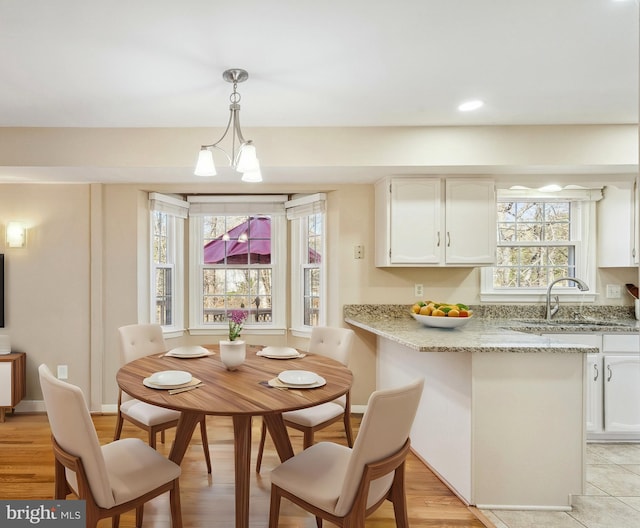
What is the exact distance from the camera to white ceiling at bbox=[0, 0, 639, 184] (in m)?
1.53

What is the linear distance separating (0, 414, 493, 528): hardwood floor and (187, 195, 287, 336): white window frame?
112 centimetres

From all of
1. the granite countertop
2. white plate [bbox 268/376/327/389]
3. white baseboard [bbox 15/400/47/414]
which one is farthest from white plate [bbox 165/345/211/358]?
white baseboard [bbox 15/400/47/414]

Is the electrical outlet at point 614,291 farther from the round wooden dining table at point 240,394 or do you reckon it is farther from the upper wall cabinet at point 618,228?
the round wooden dining table at point 240,394

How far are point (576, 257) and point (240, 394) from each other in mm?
3317

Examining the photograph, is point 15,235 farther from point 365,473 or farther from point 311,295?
point 365,473

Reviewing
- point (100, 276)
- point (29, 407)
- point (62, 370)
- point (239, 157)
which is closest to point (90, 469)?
point (239, 157)

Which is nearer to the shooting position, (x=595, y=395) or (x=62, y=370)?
(x=595, y=395)

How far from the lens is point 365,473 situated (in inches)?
49.4

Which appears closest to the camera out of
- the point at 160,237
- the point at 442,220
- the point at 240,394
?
the point at 240,394

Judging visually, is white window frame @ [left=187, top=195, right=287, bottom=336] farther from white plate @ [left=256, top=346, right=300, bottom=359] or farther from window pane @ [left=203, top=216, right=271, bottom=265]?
white plate @ [left=256, top=346, right=300, bottom=359]

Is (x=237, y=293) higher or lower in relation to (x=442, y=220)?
lower

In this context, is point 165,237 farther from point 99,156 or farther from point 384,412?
point 384,412

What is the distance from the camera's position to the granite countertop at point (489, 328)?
6.56 ft

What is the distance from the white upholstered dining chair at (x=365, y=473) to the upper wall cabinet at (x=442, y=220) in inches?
69.8
